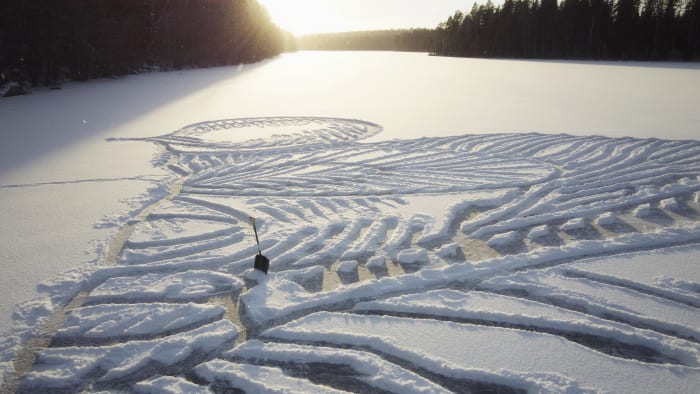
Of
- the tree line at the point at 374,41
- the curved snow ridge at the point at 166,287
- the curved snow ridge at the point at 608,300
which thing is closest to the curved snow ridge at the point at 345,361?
the curved snow ridge at the point at 166,287

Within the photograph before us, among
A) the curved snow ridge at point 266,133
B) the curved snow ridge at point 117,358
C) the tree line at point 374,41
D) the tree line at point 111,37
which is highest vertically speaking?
the tree line at point 374,41

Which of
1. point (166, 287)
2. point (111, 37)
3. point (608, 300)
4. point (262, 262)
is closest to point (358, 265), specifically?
point (262, 262)

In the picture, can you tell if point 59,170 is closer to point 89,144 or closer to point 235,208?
point 89,144

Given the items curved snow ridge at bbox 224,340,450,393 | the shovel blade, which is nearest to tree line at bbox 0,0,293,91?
the shovel blade

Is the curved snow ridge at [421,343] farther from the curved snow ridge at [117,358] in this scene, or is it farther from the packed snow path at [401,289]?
the curved snow ridge at [117,358]

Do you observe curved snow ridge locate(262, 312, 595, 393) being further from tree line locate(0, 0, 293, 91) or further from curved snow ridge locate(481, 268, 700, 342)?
tree line locate(0, 0, 293, 91)

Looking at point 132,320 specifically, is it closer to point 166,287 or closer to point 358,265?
point 166,287

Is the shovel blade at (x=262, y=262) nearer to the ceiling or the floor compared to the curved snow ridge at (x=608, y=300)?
nearer to the ceiling
